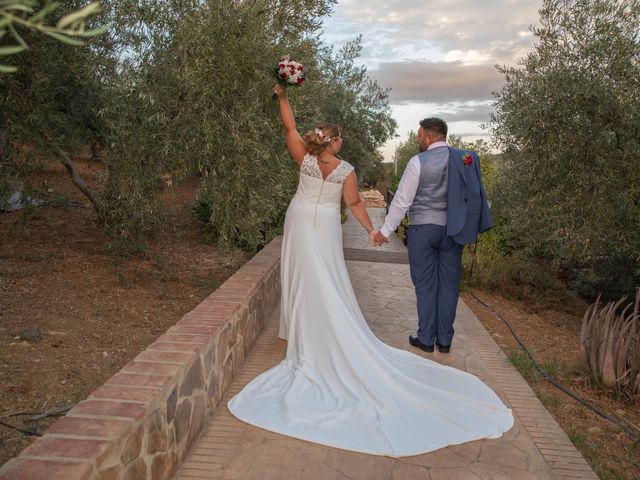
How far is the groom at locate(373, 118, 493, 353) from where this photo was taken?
5.11 metres

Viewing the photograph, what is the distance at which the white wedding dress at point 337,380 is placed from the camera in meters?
3.64

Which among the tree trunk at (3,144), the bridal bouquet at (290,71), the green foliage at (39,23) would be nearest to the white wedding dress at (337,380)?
the bridal bouquet at (290,71)

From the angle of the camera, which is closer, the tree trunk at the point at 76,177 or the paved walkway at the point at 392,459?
the paved walkway at the point at 392,459

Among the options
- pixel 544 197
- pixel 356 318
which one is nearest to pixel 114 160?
pixel 356 318

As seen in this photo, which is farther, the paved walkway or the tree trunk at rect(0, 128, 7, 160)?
the tree trunk at rect(0, 128, 7, 160)

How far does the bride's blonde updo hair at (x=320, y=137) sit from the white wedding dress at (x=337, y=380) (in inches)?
4.0

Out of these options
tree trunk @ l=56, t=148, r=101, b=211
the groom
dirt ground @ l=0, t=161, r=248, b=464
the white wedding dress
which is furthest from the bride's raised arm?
tree trunk @ l=56, t=148, r=101, b=211

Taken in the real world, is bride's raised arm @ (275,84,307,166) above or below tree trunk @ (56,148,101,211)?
above

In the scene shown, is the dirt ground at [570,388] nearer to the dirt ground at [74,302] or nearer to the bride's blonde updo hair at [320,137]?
the bride's blonde updo hair at [320,137]

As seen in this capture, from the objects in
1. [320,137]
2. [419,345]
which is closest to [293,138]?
[320,137]

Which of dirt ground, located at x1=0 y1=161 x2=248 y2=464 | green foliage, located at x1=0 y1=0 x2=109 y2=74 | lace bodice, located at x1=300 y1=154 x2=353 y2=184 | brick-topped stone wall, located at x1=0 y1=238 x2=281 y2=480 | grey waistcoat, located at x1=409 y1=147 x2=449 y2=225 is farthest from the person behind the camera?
grey waistcoat, located at x1=409 y1=147 x2=449 y2=225

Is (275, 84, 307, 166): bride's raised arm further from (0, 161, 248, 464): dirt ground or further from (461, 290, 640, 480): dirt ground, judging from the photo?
(461, 290, 640, 480): dirt ground

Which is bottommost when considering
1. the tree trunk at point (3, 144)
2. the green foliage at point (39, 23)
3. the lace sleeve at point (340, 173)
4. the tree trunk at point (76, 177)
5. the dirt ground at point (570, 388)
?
the dirt ground at point (570, 388)

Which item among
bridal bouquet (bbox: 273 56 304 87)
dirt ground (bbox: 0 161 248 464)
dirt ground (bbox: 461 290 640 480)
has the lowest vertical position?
dirt ground (bbox: 461 290 640 480)
